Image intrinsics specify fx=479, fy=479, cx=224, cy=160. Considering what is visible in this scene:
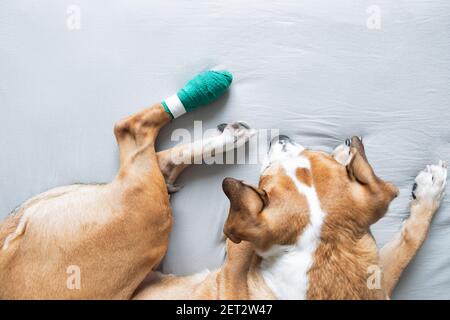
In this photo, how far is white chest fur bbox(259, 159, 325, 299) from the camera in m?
1.85

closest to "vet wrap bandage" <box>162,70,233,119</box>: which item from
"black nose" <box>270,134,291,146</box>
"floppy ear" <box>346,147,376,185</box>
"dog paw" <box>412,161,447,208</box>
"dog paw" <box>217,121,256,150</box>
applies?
"dog paw" <box>217,121,256,150</box>

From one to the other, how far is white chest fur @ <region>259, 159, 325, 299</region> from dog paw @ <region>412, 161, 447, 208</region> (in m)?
0.82

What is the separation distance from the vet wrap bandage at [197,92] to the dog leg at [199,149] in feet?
0.57

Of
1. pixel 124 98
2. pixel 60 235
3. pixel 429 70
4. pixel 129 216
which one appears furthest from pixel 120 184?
pixel 429 70

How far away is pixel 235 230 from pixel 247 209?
0.10m

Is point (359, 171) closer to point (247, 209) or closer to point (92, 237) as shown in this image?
point (247, 209)

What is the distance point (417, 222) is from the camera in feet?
7.88

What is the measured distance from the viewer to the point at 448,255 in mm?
2463

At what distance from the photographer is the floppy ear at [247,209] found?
6.07ft

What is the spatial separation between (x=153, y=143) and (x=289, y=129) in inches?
27.0

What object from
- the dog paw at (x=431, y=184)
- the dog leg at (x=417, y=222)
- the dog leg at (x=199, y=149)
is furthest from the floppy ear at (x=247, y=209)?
the dog paw at (x=431, y=184)

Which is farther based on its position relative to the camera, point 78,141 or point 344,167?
point 78,141

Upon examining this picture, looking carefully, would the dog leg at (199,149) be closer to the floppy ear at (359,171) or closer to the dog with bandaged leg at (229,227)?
the dog with bandaged leg at (229,227)

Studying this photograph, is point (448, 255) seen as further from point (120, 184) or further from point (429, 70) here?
point (120, 184)
